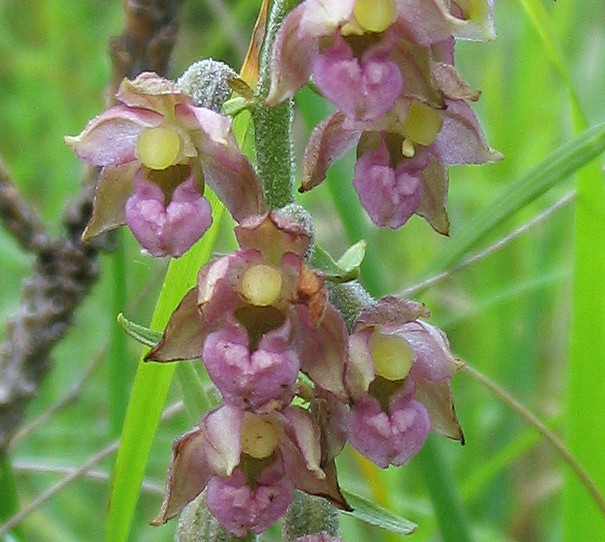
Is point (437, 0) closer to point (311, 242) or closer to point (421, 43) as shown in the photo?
point (421, 43)

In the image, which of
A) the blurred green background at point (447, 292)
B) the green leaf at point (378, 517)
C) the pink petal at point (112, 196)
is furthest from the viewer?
the blurred green background at point (447, 292)

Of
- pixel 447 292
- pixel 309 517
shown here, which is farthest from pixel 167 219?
pixel 447 292

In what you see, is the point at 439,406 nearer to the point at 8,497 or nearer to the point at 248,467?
the point at 248,467

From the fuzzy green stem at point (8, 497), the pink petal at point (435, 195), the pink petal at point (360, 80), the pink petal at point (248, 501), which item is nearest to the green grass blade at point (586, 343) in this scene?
the pink petal at point (435, 195)

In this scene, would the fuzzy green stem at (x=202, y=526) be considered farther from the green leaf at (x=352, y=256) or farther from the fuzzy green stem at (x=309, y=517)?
the green leaf at (x=352, y=256)

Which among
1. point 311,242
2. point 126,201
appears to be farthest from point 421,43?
point 126,201

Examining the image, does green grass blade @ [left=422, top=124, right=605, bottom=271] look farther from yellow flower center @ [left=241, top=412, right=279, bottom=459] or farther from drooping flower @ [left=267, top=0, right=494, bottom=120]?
yellow flower center @ [left=241, top=412, right=279, bottom=459]
